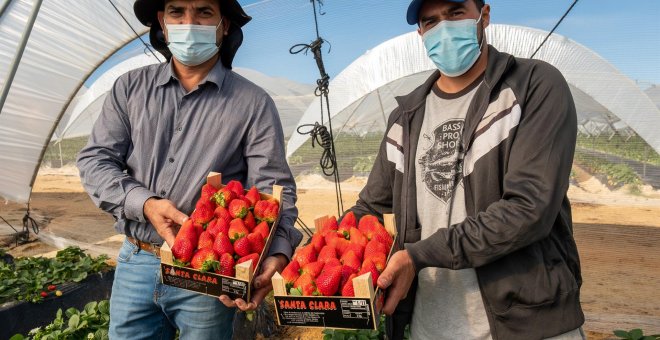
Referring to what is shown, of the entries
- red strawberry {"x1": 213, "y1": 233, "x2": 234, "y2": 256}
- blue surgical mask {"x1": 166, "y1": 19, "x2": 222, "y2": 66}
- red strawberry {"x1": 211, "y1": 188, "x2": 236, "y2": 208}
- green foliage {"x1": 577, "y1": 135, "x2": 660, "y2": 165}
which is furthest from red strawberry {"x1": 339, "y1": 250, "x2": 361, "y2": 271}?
green foliage {"x1": 577, "y1": 135, "x2": 660, "y2": 165}

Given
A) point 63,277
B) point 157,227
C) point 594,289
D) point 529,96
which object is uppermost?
point 529,96

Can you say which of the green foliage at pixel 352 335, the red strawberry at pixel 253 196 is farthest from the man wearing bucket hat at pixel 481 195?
the green foliage at pixel 352 335

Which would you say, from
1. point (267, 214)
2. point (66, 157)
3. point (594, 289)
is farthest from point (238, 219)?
point (66, 157)

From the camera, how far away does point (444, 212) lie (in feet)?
6.32

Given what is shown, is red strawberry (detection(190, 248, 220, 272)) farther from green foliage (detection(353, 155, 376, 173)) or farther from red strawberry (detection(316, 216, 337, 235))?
green foliage (detection(353, 155, 376, 173))

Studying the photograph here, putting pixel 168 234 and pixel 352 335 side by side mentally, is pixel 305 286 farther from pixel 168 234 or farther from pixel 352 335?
pixel 352 335

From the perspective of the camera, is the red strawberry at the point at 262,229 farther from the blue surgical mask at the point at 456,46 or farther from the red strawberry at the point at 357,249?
the blue surgical mask at the point at 456,46

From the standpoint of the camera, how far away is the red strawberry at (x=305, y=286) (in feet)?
5.43

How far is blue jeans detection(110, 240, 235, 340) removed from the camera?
84.9 inches

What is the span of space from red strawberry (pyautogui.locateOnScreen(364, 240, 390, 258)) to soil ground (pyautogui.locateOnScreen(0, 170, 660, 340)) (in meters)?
2.78

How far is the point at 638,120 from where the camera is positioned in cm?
1248

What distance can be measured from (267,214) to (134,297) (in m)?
0.73

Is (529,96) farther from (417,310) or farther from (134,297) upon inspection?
(134,297)

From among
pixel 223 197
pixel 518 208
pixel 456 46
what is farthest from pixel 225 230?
pixel 456 46
